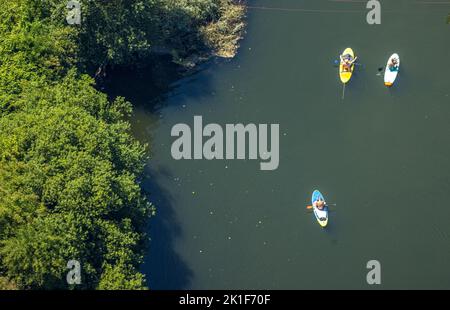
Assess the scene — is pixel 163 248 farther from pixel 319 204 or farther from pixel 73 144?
pixel 319 204

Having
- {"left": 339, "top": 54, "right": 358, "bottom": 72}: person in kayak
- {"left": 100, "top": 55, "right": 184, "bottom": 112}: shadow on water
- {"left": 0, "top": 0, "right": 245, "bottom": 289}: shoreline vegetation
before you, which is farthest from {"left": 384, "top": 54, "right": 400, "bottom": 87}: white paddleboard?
{"left": 100, "top": 55, "right": 184, "bottom": 112}: shadow on water

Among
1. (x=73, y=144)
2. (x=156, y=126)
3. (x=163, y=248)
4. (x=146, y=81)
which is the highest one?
(x=146, y=81)

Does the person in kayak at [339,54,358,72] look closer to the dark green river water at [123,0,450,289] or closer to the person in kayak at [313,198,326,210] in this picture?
the dark green river water at [123,0,450,289]

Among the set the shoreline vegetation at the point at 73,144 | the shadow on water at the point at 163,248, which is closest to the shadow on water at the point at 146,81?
the shoreline vegetation at the point at 73,144

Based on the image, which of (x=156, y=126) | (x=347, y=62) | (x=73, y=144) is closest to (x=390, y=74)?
(x=347, y=62)
